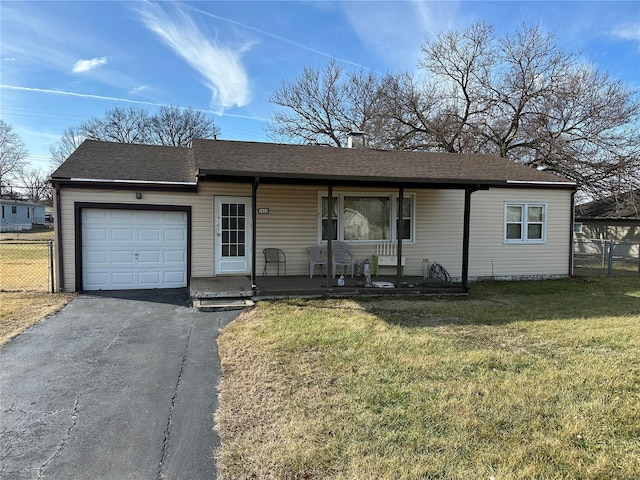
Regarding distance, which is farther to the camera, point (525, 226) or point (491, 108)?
point (491, 108)

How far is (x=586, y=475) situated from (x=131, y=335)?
210 inches

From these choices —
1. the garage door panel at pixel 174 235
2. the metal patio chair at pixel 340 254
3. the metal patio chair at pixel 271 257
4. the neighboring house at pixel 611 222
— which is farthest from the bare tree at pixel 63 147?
the neighboring house at pixel 611 222

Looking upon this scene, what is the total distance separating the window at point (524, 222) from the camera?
1074 cm

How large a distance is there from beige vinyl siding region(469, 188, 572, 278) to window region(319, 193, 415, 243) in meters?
1.86

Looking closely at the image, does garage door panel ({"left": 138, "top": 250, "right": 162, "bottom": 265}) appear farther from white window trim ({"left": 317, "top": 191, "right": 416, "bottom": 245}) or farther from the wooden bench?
the wooden bench

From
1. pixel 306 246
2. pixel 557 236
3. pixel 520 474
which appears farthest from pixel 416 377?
pixel 557 236

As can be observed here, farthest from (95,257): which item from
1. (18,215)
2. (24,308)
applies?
(18,215)

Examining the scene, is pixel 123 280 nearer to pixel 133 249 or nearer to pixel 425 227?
pixel 133 249

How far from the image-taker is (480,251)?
10.6 meters

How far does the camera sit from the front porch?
7449mm

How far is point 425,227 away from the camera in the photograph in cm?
1033

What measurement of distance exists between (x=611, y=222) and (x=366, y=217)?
1972cm

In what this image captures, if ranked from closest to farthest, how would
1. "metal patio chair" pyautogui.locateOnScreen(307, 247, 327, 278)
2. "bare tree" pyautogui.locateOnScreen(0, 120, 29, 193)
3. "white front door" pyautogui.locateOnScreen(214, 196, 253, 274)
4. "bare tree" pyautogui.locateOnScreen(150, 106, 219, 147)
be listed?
1. "white front door" pyautogui.locateOnScreen(214, 196, 253, 274)
2. "metal patio chair" pyautogui.locateOnScreen(307, 247, 327, 278)
3. "bare tree" pyautogui.locateOnScreen(150, 106, 219, 147)
4. "bare tree" pyautogui.locateOnScreen(0, 120, 29, 193)

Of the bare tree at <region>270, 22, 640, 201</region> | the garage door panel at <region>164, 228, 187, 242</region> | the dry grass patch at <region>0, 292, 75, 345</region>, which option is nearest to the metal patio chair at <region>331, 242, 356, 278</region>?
the garage door panel at <region>164, 228, 187, 242</region>
